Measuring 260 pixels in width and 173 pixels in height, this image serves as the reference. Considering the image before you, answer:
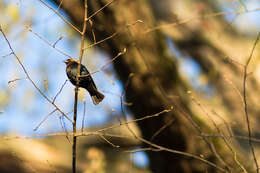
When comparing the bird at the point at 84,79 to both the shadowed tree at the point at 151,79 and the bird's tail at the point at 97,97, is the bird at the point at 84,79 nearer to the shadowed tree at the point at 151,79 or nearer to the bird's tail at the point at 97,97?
the bird's tail at the point at 97,97

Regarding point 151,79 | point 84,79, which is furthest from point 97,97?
point 151,79

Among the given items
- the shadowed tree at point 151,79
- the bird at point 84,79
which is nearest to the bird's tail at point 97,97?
the bird at point 84,79

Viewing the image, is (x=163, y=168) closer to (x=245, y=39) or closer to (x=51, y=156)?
(x=51, y=156)

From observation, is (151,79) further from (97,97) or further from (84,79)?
(84,79)

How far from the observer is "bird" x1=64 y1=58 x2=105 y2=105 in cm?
197

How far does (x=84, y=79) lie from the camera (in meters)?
1.97

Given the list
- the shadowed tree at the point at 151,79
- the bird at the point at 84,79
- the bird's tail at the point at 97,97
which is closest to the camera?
the bird at the point at 84,79

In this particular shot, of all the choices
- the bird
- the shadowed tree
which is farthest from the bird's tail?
the shadowed tree

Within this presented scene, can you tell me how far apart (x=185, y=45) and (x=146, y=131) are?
272 cm

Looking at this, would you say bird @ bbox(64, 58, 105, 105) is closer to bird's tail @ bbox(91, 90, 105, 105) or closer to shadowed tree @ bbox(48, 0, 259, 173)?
bird's tail @ bbox(91, 90, 105, 105)

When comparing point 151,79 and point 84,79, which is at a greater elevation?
point 151,79

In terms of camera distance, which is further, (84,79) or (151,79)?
(151,79)

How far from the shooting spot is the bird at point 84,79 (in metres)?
1.97

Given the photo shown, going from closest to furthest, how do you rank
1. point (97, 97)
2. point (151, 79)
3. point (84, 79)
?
point (84, 79) < point (97, 97) < point (151, 79)
